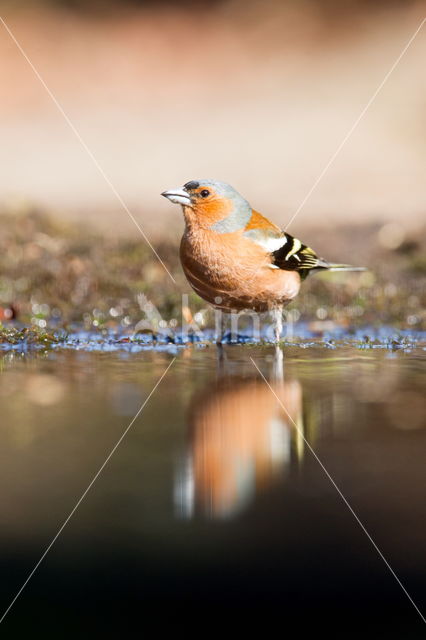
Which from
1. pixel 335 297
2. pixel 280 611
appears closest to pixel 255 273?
pixel 335 297

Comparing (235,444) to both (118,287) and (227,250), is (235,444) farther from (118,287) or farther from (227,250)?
(118,287)

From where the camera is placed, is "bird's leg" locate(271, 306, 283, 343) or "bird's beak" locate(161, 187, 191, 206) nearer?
"bird's beak" locate(161, 187, 191, 206)

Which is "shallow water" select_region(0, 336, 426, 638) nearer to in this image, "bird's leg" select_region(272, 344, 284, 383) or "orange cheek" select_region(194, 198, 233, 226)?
"bird's leg" select_region(272, 344, 284, 383)

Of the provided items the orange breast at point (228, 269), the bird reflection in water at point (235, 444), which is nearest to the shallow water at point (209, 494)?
the bird reflection in water at point (235, 444)

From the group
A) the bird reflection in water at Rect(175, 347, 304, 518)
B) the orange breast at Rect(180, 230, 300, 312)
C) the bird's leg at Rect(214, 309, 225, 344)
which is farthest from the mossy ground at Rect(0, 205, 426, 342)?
the bird reflection in water at Rect(175, 347, 304, 518)

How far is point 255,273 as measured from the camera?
5.76 meters

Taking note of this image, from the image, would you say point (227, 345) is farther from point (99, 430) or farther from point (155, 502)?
point (155, 502)

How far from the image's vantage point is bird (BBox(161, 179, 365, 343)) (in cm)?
561

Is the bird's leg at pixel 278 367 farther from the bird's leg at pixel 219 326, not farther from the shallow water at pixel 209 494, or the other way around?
the bird's leg at pixel 219 326

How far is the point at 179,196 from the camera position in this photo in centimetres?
563

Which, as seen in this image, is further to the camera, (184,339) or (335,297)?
(335,297)

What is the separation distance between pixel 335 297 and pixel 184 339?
10.1 ft

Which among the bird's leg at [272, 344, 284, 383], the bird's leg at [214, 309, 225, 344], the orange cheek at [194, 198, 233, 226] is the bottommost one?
the bird's leg at [272, 344, 284, 383]

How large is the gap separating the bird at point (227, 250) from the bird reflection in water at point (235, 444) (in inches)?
52.7
